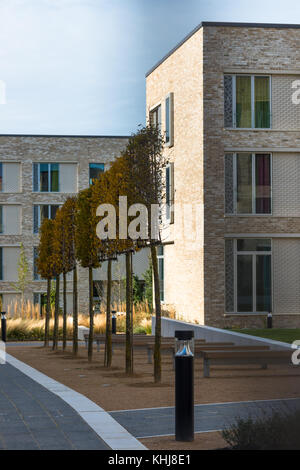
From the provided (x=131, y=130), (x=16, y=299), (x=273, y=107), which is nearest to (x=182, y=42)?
(x=273, y=107)

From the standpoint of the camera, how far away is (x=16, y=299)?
50.6 m

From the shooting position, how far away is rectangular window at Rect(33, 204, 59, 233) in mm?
50906

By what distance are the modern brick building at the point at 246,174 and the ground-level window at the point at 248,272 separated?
3 centimetres

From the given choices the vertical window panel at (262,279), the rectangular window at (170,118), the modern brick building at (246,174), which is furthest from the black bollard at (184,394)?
the rectangular window at (170,118)

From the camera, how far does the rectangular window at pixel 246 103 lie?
25828mm

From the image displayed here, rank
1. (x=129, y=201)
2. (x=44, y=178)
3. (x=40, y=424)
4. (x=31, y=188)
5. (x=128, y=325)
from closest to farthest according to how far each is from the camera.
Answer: (x=40, y=424) → (x=129, y=201) → (x=128, y=325) → (x=31, y=188) → (x=44, y=178)

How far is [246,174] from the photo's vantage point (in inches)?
1017

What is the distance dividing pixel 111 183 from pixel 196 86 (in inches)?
426

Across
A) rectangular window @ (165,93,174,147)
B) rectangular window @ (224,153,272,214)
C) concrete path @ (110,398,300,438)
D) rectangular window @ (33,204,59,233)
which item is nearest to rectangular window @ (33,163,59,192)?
rectangular window @ (33,204,59,233)

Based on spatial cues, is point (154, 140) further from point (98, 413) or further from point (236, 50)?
point (236, 50)

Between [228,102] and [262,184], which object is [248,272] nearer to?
[262,184]

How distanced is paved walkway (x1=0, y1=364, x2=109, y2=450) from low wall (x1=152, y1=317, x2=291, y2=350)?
7.05 metres

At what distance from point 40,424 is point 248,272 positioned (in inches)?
680

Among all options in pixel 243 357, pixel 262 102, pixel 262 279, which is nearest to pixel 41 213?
pixel 262 102
